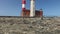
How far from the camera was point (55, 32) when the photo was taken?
401 inches

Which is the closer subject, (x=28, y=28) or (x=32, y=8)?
(x=28, y=28)

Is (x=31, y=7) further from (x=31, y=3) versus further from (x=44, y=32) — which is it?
(x=44, y=32)

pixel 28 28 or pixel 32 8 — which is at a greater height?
pixel 28 28

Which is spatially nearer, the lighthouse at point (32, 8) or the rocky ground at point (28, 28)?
the rocky ground at point (28, 28)

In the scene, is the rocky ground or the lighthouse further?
the lighthouse

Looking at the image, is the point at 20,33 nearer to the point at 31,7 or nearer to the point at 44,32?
the point at 44,32

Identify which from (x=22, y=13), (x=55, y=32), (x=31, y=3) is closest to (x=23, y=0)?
(x=31, y=3)

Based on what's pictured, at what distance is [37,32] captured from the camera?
9852mm

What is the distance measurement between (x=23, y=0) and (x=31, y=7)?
9.48 ft

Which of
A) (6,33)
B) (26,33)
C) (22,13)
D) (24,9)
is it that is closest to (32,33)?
(26,33)

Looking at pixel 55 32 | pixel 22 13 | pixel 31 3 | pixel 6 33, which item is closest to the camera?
pixel 6 33

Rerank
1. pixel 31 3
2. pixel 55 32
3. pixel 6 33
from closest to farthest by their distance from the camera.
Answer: pixel 6 33 < pixel 55 32 < pixel 31 3

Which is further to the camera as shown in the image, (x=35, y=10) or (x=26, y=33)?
(x=35, y=10)

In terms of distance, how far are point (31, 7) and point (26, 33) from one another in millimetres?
21283
